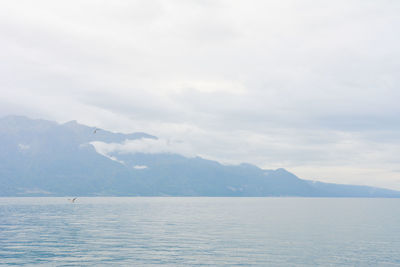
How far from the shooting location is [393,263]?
2530 inches

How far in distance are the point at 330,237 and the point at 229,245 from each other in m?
31.1

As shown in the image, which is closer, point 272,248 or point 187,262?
point 187,262

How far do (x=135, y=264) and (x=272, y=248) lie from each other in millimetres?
29498

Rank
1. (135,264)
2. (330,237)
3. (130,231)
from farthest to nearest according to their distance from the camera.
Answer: (130,231) < (330,237) < (135,264)

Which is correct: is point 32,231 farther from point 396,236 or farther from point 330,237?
point 396,236

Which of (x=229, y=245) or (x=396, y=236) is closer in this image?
(x=229, y=245)

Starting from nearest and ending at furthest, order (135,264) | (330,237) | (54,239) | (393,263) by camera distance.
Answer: (135,264) < (393,263) < (54,239) < (330,237)

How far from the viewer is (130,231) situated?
103m

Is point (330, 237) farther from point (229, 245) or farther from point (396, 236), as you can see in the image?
point (229, 245)

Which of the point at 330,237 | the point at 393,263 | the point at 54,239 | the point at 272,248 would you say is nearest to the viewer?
the point at 393,263

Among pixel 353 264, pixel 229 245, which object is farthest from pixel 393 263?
pixel 229 245

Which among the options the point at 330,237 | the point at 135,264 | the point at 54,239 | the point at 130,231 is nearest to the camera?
the point at 135,264

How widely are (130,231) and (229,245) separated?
33.6 metres

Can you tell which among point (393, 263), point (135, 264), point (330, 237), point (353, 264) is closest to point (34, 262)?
point (135, 264)
